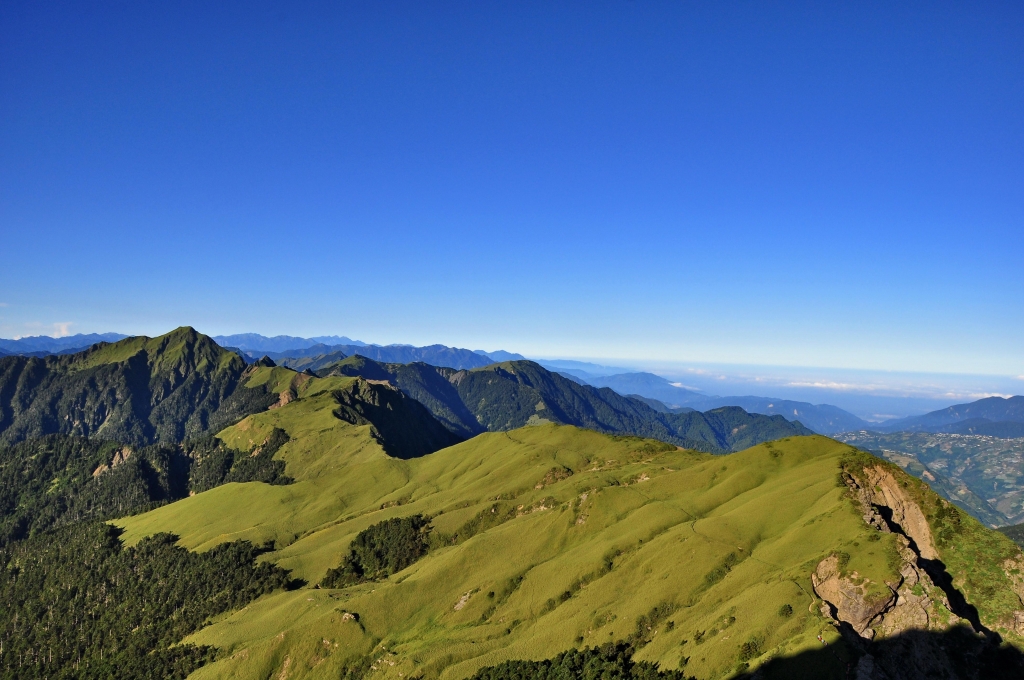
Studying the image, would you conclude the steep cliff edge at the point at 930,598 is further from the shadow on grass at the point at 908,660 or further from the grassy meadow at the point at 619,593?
the grassy meadow at the point at 619,593

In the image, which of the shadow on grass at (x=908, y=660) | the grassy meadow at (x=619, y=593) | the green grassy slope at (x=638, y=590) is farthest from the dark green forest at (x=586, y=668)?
the shadow on grass at (x=908, y=660)

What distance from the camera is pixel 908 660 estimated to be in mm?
93312

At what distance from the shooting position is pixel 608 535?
18125 centimetres

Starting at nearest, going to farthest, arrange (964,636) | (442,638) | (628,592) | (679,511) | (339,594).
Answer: (964,636) < (628,592) < (442,638) < (679,511) < (339,594)

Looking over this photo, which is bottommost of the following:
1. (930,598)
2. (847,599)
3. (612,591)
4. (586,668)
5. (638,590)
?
(586,668)

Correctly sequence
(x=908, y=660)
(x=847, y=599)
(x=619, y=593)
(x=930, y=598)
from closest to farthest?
1. (x=908, y=660)
2. (x=930, y=598)
3. (x=847, y=599)
4. (x=619, y=593)

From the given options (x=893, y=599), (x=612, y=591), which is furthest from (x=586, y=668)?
(x=893, y=599)

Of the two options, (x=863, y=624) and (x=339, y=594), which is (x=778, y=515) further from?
(x=339, y=594)

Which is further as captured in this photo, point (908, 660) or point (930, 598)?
point (930, 598)

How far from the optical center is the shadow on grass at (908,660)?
90.6 metres

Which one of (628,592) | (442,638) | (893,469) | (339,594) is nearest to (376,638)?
(442,638)

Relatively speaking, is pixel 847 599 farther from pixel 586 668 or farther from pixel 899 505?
pixel 586 668

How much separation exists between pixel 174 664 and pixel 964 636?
750ft

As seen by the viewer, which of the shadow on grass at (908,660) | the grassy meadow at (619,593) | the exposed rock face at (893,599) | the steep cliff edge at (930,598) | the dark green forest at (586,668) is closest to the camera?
the shadow on grass at (908,660)
